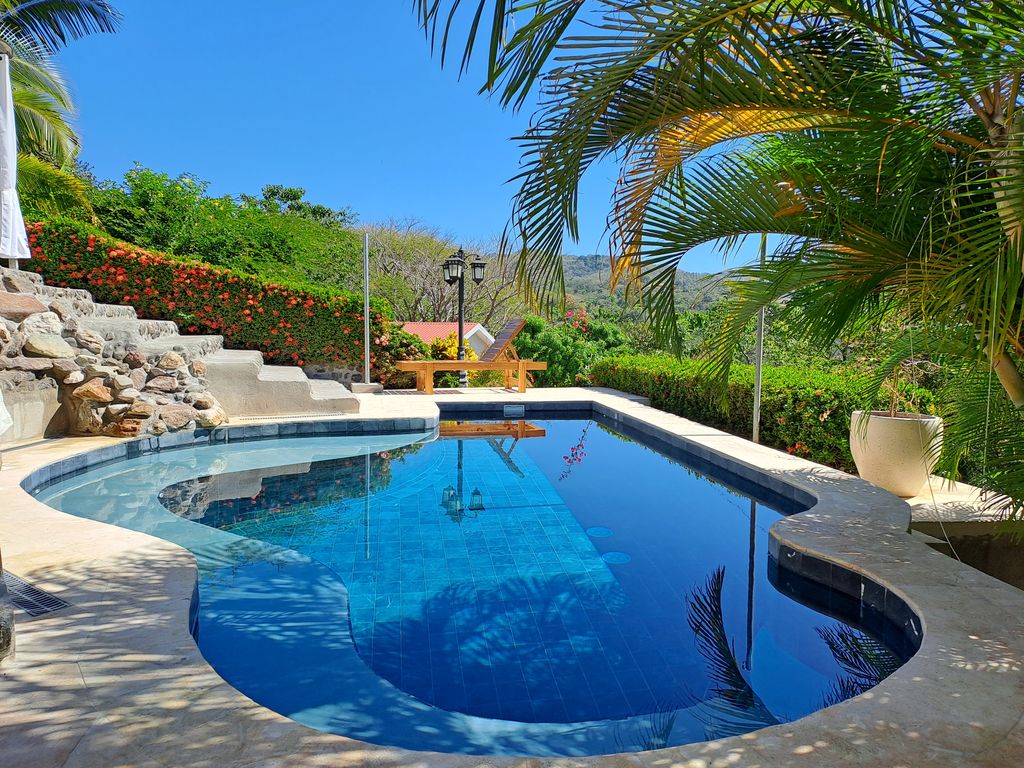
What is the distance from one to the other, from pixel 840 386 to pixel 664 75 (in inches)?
190

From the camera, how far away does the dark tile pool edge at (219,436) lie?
562cm

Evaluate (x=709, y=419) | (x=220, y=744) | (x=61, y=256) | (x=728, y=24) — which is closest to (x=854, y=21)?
(x=728, y=24)

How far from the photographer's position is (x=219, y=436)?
7.49 meters

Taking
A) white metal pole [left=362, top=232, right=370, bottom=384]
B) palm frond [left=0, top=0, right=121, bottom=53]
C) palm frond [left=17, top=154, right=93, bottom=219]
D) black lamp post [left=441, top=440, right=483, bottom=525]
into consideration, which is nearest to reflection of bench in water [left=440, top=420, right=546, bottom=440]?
white metal pole [left=362, top=232, right=370, bottom=384]

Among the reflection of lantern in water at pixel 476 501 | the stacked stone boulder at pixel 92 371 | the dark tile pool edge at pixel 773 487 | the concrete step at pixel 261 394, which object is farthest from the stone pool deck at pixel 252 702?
the concrete step at pixel 261 394

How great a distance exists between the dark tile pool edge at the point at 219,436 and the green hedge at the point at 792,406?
11.9ft

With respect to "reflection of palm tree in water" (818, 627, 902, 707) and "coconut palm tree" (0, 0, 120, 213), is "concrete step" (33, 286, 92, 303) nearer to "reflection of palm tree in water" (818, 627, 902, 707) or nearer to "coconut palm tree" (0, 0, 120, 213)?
"coconut palm tree" (0, 0, 120, 213)

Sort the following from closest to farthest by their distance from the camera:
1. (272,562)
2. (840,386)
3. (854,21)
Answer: (854,21) < (272,562) < (840,386)

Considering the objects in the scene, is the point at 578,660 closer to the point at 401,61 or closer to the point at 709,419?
the point at 709,419

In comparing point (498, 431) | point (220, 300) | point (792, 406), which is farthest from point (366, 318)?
point (792, 406)

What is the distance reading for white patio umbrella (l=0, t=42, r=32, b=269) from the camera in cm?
425

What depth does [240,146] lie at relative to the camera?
3969 centimetres

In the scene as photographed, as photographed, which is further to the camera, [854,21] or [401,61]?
[401,61]

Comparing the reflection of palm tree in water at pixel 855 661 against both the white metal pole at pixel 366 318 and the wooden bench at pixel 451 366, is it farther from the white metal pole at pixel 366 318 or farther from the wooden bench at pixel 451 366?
the wooden bench at pixel 451 366
